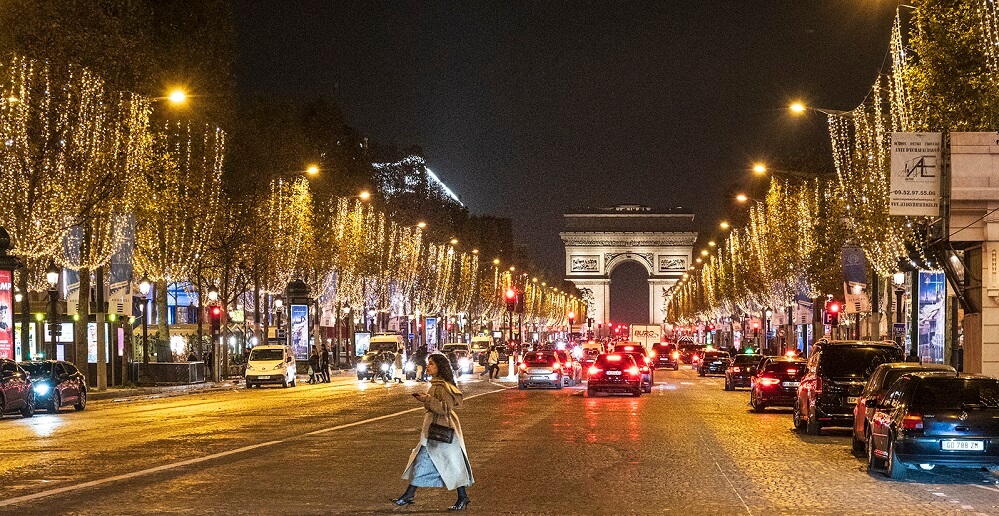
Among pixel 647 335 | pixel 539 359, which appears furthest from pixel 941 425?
pixel 647 335

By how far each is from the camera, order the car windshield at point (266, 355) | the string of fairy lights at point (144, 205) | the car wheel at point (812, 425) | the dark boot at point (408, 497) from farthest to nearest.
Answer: the car windshield at point (266, 355), the string of fairy lights at point (144, 205), the car wheel at point (812, 425), the dark boot at point (408, 497)

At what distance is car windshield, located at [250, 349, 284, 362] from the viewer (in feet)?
183

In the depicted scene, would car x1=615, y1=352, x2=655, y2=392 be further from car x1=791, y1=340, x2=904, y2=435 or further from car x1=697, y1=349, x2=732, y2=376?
car x1=697, y1=349, x2=732, y2=376

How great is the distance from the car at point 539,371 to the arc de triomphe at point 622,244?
13046 centimetres

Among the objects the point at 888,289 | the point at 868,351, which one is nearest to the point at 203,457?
the point at 868,351

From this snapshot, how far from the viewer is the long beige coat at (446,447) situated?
14.6 m

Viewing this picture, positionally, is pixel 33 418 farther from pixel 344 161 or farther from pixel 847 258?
pixel 344 161

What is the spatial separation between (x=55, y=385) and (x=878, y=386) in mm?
23392

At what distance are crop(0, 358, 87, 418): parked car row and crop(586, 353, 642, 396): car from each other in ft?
49.9

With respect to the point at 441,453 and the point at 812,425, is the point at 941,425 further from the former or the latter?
the point at 812,425

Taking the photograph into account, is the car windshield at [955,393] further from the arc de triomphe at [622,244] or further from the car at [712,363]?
the arc de triomphe at [622,244]

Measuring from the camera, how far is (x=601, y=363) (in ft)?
146

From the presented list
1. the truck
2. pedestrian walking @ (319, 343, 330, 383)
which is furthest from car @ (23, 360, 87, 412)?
the truck

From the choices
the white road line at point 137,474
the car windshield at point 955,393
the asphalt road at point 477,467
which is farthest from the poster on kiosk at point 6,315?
the car windshield at point 955,393
